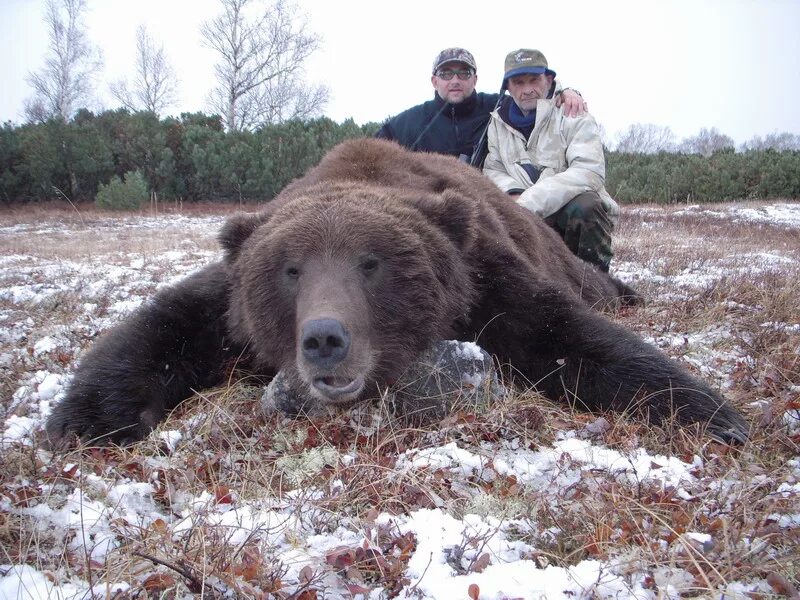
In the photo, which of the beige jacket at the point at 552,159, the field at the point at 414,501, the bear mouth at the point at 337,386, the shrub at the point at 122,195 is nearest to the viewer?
the field at the point at 414,501

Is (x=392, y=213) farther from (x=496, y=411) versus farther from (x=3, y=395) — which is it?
(x=3, y=395)

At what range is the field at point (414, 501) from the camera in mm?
1511

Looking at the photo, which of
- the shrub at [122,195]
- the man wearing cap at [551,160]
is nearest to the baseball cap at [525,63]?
the man wearing cap at [551,160]

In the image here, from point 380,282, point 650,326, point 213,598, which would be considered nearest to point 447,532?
point 213,598

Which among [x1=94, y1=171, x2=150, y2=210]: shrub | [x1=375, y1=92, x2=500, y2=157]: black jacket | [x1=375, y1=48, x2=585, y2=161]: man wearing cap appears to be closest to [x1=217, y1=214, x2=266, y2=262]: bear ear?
[x1=375, y1=48, x2=585, y2=161]: man wearing cap

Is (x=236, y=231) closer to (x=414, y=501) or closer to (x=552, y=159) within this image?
(x=414, y=501)

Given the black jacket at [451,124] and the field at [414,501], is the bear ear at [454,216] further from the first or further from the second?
the black jacket at [451,124]

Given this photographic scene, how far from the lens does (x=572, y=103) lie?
5.75 meters

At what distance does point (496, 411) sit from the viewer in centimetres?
261

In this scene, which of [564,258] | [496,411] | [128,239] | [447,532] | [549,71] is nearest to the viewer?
[447,532]

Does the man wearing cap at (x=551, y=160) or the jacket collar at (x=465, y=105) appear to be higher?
the jacket collar at (x=465, y=105)

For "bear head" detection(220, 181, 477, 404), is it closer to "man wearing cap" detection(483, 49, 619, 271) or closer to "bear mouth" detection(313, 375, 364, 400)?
"bear mouth" detection(313, 375, 364, 400)

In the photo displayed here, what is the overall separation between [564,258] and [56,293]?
429 centimetres

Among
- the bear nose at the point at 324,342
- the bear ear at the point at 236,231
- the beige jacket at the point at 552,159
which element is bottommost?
the bear nose at the point at 324,342
